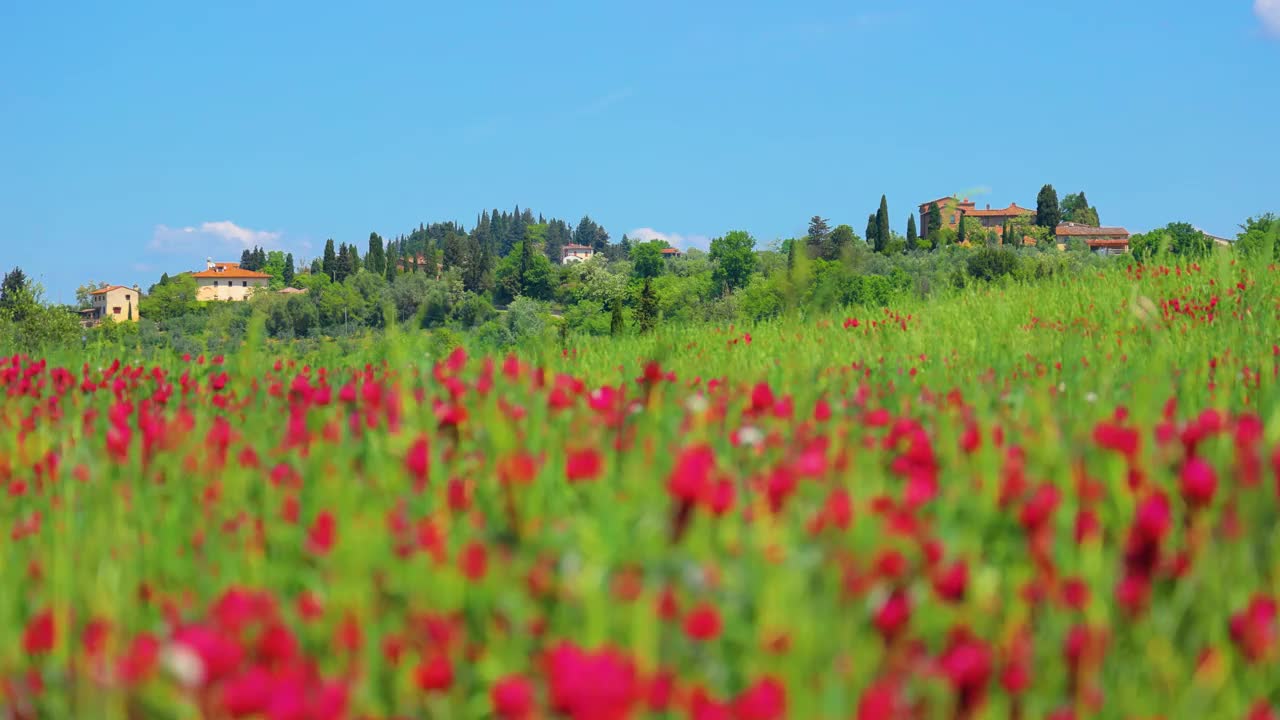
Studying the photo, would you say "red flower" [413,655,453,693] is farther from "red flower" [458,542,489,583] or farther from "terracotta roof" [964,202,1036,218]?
"terracotta roof" [964,202,1036,218]

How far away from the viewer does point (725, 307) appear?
7812cm

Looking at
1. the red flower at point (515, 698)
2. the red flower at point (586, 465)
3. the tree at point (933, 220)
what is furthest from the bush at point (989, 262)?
the tree at point (933, 220)

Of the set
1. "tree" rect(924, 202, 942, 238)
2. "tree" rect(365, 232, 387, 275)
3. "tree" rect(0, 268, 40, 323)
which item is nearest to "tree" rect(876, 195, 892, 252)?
"tree" rect(924, 202, 942, 238)

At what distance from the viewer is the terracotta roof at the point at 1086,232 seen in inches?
5231

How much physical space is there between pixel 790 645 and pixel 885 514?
2.21 feet

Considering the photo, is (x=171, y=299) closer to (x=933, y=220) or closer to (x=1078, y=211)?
(x=933, y=220)

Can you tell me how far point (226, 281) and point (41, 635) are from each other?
193121 mm

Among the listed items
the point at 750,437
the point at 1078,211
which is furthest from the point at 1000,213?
the point at 750,437

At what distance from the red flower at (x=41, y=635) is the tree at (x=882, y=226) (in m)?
127

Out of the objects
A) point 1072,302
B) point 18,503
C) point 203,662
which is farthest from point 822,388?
point 1072,302

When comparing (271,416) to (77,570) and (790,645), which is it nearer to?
(77,570)

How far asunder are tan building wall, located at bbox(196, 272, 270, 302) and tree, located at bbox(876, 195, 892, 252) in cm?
10447

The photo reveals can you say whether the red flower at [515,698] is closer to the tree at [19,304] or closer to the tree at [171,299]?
the tree at [19,304]

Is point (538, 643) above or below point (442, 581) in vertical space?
below
